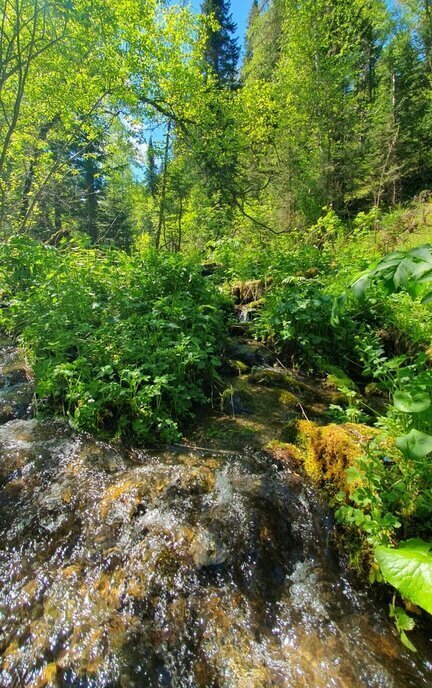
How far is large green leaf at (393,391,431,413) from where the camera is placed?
191 centimetres

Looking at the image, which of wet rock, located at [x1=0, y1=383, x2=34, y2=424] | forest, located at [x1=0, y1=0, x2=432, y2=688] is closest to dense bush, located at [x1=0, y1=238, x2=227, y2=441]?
forest, located at [x1=0, y1=0, x2=432, y2=688]

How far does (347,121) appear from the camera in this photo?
13.4m

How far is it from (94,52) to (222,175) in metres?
4.66

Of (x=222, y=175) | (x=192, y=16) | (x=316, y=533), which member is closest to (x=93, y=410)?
(x=316, y=533)

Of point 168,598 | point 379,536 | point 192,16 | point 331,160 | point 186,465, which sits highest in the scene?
point 192,16

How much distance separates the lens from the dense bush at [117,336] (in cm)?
362

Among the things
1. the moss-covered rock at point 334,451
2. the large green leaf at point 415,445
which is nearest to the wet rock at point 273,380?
the moss-covered rock at point 334,451

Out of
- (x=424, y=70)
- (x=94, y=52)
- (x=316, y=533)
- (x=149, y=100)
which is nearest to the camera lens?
(x=316, y=533)

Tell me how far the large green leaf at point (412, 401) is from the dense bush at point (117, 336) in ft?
7.06

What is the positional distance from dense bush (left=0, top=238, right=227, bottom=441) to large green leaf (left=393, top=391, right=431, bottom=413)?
215 centimetres

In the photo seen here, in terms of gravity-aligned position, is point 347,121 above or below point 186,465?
above

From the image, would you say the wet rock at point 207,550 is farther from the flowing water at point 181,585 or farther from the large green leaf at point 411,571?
the large green leaf at point 411,571

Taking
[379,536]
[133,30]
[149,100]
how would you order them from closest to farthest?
[379,536]
[133,30]
[149,100]

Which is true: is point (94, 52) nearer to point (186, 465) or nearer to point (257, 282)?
point (257, 282)
